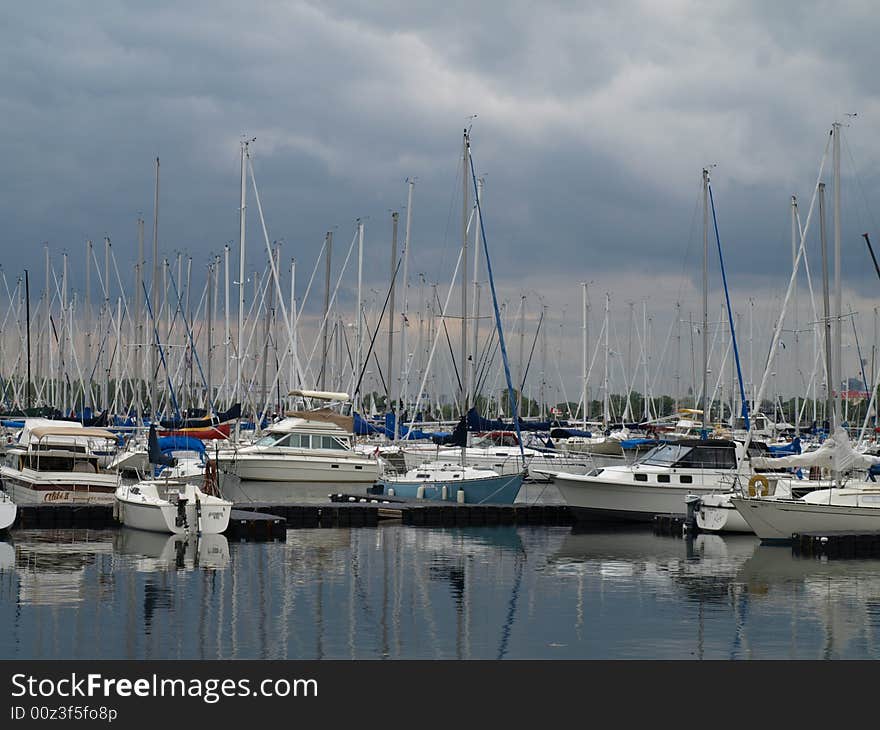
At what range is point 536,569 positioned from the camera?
96.4 ft

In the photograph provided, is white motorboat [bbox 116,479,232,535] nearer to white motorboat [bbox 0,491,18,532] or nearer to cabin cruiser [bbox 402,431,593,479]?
white motorboat [bbox 0,491,18,532]

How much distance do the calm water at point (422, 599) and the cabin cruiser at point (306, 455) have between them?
18.5 m

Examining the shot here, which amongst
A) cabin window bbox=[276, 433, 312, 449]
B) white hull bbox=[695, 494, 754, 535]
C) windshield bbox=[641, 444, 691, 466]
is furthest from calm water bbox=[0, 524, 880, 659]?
cabin window bbox=[276, 433, 312, 449]

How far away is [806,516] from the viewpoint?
1318 inches

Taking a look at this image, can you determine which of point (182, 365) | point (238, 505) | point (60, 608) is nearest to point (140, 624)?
point (60, 608)

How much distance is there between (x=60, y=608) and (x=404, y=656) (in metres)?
7.56

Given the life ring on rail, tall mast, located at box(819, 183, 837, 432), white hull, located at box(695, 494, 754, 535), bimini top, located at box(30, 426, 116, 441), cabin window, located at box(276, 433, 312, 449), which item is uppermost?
tall mast, located at box(819, 183, 837, 432)

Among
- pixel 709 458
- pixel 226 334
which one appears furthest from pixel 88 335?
pixel 709 458

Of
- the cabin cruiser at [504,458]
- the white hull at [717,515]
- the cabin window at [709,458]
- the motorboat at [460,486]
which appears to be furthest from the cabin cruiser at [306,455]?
the white hull at [717,515]

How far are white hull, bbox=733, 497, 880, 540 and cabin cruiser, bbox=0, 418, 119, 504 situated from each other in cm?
2088

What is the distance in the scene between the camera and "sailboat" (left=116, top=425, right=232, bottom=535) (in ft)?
108

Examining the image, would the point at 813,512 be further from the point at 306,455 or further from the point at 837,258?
the point at 306,455

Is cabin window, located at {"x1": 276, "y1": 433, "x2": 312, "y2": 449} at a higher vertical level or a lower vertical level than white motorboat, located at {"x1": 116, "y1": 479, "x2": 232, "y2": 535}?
higher

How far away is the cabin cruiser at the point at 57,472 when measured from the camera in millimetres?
39938
